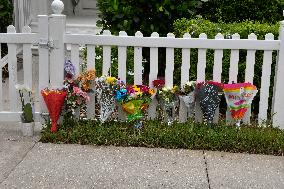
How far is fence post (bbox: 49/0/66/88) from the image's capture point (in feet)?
16.5

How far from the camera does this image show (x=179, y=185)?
4082mm

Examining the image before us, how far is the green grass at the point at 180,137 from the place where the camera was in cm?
478

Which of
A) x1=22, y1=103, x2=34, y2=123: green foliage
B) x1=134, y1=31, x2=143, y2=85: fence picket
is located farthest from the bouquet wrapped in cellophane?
x1=22, y1=103, x2=34, y2=123: green foliage

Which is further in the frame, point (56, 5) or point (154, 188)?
point (56, 5)

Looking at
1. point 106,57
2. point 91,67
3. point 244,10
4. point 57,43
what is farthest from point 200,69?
point 244,10

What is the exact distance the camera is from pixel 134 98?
16.2ft

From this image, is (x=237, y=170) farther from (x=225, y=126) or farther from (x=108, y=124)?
(x=108, y=124)

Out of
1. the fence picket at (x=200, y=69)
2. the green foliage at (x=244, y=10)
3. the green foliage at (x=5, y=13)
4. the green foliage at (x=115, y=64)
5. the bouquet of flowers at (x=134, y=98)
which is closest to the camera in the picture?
the bouquet of flowers at (x=134, y=98)

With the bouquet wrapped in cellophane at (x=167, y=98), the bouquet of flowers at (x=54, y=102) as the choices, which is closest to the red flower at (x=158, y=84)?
the bouquet wrapped in cellophane at (x=167, y=98)

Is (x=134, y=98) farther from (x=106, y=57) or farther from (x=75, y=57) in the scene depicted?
(x=75, y=57)

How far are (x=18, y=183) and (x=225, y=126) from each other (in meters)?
2.18

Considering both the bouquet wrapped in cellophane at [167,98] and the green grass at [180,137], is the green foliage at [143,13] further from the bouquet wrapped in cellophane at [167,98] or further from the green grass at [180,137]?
the green grass at [180,137]

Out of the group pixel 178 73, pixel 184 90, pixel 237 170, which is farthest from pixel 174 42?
pixel 237 170

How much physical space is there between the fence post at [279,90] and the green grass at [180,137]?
0.18 m
